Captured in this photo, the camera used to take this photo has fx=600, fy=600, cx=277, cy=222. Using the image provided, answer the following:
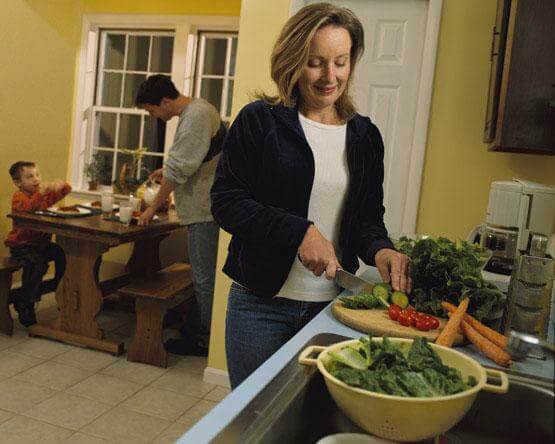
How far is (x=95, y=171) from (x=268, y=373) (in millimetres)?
4960

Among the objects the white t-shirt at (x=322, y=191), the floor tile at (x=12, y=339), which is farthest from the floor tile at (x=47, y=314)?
the white t-shirt at (x=322, y=191)

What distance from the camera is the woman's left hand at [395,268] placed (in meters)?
1.46

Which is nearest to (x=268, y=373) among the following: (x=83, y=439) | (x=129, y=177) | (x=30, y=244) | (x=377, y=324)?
(x=377, y=324)

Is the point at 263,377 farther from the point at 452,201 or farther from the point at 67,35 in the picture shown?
the point at 67,35

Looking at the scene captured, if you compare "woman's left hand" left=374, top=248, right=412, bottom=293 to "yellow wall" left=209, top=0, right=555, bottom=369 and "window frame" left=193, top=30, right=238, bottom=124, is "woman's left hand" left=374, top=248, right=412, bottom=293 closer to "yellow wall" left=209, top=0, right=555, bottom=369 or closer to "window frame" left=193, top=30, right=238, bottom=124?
"yellow wall" left=209, top=0, right=555, bottom=369

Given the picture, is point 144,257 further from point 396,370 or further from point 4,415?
point 396,370

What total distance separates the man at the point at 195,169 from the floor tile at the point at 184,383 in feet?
1.35

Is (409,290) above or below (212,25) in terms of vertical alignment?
below

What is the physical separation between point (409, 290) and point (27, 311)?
3.40 m

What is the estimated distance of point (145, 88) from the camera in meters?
3.82

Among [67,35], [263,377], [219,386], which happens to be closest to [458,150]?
[219,386]

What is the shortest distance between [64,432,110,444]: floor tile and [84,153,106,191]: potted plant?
3196 millimetres

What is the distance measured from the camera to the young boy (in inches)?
162

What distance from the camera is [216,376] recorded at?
3.51 meters
